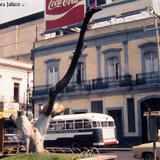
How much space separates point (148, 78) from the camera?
29.6m

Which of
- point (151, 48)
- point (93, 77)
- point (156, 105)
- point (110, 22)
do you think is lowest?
point (156, 105)

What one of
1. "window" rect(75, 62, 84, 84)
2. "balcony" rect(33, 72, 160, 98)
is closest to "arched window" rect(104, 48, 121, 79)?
"balcony" rect(33, 72, 160, 98)

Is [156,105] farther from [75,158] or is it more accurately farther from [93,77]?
[75,158]

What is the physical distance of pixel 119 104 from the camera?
31.0 meters

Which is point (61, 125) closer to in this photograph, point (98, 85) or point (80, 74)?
point (98, 85)

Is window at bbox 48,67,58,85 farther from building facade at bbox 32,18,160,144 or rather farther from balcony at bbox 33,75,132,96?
balcony at bbox 33,75,132,96

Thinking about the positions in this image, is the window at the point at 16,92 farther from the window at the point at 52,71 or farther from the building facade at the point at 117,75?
the window at the point at 52,71

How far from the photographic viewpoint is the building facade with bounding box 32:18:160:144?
29875 millimetres

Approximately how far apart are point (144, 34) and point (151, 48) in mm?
1380

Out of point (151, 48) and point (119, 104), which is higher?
point (151, 48)

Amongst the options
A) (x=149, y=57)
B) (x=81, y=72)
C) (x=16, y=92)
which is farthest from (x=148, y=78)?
(x=16, y=92)

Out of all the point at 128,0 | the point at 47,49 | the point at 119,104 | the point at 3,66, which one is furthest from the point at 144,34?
the point at 3,66

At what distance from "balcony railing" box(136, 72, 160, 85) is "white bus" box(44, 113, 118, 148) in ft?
16.3

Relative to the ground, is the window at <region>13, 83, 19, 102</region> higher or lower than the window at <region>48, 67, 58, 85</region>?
lower
